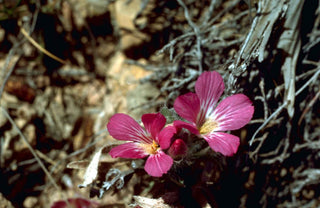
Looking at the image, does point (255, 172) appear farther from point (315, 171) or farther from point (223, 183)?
point (315, 171)

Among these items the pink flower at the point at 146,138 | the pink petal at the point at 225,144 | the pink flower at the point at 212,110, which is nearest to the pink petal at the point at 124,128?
the pink flower at the point at 146,138

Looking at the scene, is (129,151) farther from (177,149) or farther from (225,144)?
(225,144)

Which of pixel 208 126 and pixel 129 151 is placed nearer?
pixel 129 151

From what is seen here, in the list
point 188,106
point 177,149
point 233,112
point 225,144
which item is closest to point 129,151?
point 177,149

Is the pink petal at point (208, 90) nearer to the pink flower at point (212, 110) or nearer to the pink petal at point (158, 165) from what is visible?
the pink flower at point (212, 110)

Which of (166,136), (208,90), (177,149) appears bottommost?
(177,149)

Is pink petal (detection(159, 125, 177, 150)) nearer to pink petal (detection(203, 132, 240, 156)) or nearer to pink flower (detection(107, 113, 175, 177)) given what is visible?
pink flower (detection(107, 113, 175, 177))

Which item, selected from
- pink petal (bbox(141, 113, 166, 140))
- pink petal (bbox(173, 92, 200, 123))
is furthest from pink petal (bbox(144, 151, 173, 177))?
pink petal (bbox(173, 92, 200, 123))
